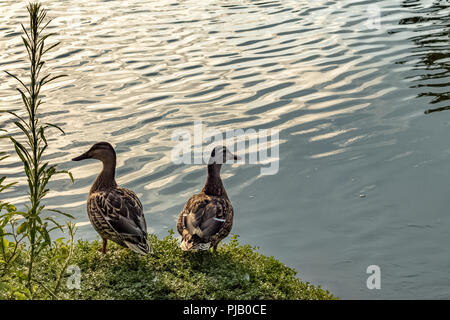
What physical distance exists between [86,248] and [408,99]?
864cm

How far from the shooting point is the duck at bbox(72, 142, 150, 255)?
748 cm

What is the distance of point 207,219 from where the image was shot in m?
7.89

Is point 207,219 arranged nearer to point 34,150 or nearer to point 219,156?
point 219,156

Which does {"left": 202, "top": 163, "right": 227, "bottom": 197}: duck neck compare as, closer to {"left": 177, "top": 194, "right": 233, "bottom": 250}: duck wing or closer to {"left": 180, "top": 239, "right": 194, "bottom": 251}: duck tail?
{"left": 177, "top": 194, "right": 233, "bottom": 250}: duck wing

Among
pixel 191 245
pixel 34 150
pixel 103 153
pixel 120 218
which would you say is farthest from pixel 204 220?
pixel 34 150

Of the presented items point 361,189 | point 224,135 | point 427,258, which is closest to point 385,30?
point 224,135

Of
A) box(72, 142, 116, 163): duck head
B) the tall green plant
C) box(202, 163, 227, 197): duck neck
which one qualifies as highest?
the tall green plant

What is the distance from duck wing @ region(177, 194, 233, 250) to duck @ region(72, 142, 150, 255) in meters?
0.51

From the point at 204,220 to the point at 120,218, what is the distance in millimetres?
1012

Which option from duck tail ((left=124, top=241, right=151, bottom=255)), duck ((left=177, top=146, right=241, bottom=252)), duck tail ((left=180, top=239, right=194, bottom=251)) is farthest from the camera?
duck ((left=177, top=146, right=241, bottom=252))

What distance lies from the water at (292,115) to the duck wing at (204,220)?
1330 millimetres

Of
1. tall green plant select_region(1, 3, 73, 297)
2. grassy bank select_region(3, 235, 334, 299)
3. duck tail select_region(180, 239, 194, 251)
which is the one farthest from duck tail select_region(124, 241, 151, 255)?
tall green plant select_region(1, 3, 73, 297)

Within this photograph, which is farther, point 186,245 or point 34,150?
point 186,245

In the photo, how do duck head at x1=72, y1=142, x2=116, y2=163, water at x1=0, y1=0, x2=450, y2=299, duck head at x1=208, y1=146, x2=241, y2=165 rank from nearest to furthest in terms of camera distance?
duck head at x1=72, y1=142, x2=116, y2=163 → duck head at x1=208, y1=146, x2=241, y2=165 → water at x1=0, y1=0, x2=450, y2=299
